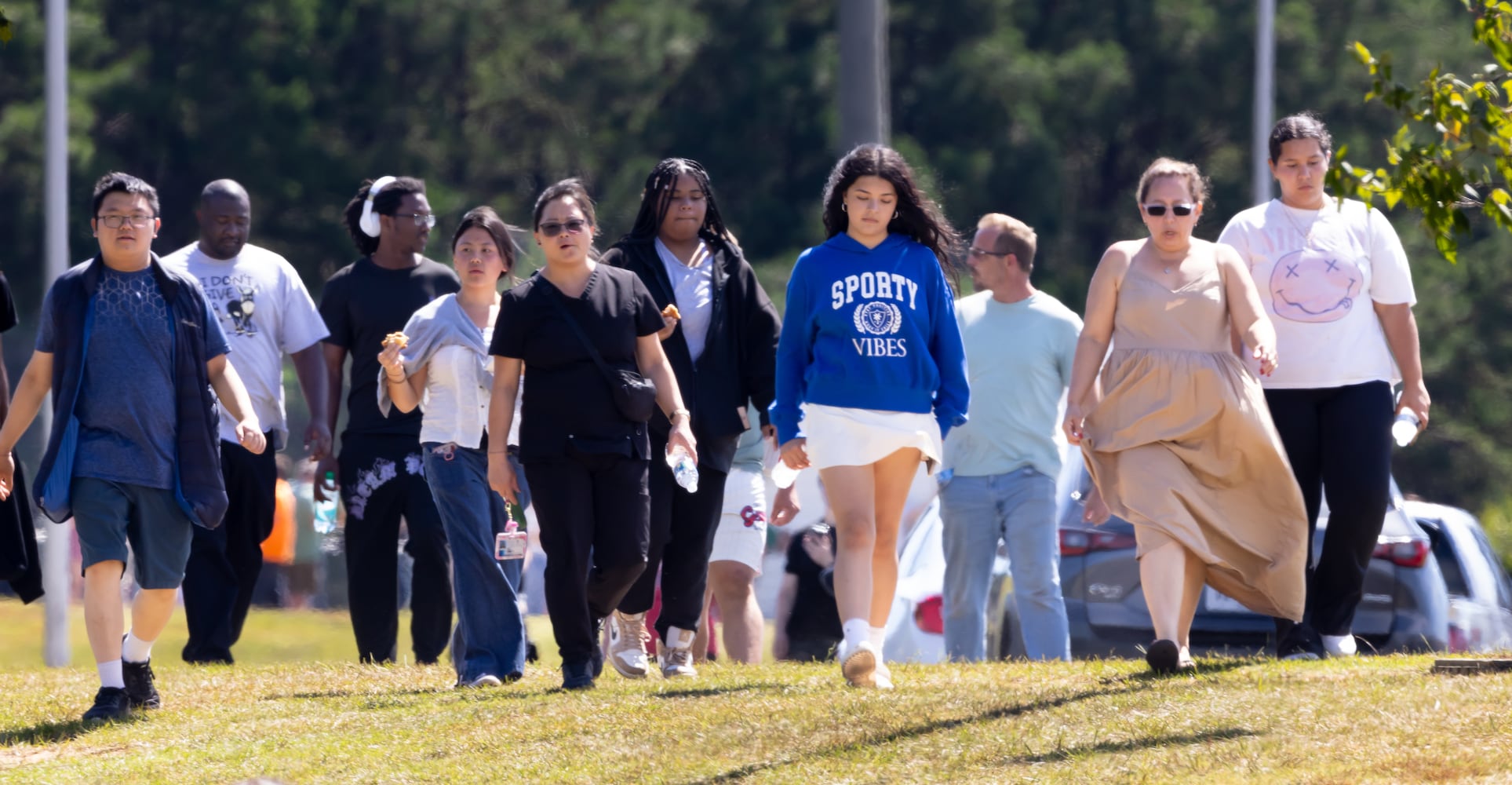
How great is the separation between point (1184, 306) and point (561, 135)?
20.1 meters

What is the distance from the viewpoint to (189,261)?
9305 millimetres

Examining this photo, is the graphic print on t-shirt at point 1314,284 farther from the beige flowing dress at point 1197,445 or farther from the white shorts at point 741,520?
the white shorts at point 741,520

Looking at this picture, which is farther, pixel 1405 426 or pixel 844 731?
pixel 1405 426

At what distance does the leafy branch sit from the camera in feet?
17.7

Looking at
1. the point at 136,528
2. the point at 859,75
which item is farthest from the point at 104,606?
the point at 859,75

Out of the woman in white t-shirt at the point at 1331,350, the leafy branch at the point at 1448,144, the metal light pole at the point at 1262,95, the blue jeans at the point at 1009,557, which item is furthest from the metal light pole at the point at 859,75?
the metal light pole at the point at 1262,95

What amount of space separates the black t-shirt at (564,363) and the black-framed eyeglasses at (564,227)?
0.56ft

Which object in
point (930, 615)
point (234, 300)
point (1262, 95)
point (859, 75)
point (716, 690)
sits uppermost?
point (1262, 95)

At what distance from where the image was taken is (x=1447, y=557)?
427 inches

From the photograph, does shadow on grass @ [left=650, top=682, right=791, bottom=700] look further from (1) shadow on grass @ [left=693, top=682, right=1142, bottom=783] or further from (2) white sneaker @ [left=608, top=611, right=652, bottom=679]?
(1) shadow on grass @ [left=693, top=682, right=1142, bottom=783]

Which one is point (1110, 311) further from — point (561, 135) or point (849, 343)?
point (561, 135)

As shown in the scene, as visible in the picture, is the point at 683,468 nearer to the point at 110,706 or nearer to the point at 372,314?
the point at 110,706

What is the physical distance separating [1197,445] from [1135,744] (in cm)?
166

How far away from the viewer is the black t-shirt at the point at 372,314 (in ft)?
30.0
